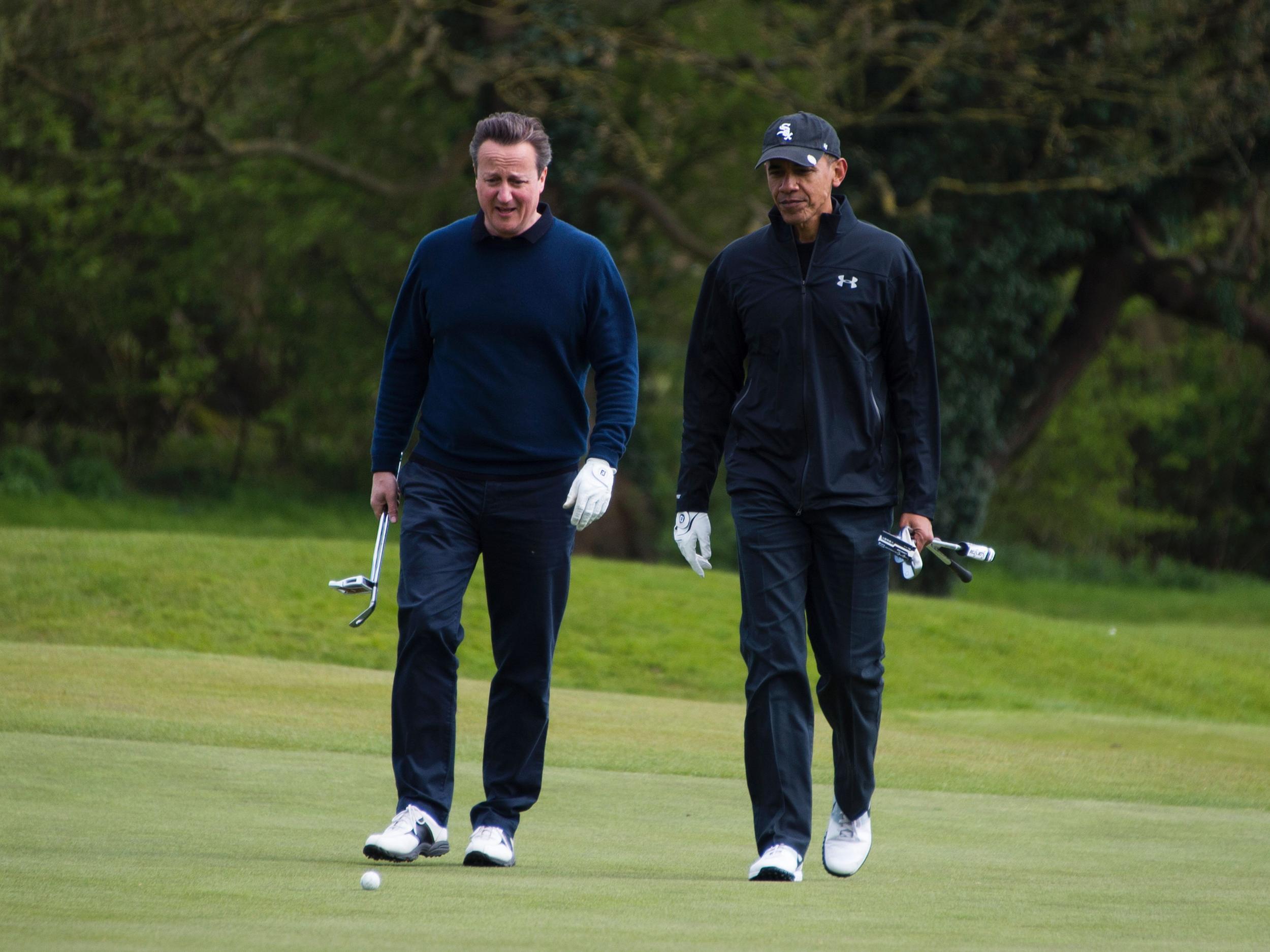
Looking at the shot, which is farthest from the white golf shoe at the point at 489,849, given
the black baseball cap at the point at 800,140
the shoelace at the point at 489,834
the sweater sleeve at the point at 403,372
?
the black baseball cap at the point at 800,140

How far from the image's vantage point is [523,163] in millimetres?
5270

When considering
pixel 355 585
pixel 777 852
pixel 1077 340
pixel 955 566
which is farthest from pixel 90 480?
pixel 777 852

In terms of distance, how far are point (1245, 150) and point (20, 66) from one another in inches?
545

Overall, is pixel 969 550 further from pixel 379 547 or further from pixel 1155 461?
pixel 1155 461

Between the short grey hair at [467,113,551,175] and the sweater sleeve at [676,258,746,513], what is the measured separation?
0.60 meters

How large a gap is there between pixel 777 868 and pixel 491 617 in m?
1.11

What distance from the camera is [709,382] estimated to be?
5.36 m

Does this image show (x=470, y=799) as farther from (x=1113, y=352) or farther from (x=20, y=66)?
(x=1113, y=352)

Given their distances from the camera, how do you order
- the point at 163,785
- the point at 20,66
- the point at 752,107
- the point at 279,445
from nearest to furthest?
the point at 163,785
the point at 20,66
the point at 752,107
the point at 279,445

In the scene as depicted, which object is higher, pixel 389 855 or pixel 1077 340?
pixel 1077 340

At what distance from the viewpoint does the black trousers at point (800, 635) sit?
512 cm

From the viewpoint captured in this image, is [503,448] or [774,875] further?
[503,448]

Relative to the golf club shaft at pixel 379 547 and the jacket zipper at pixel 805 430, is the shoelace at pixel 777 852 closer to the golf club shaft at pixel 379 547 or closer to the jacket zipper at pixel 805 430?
the jacket zipper at pixel 805 430

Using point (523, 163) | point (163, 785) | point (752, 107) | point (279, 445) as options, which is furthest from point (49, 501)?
point (523, 163)
